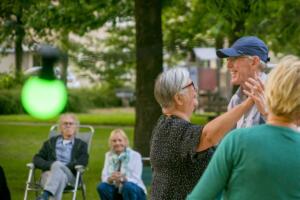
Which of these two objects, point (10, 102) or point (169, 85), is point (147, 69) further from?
point (10, 102)

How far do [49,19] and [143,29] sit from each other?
343 cm

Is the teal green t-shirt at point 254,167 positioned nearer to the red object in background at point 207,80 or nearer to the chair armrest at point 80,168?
the chair armrest at point 80,168

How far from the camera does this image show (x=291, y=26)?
20484mm

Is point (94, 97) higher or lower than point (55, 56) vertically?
lower

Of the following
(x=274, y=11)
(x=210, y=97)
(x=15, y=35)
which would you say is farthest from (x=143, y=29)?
(x=210, y=97)

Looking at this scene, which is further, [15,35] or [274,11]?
[274,11]

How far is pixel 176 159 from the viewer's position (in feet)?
14.4

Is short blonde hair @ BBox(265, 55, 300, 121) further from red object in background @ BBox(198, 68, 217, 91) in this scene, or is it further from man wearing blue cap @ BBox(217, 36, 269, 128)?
red object in background @ BBox(198, 68, 217, 91)

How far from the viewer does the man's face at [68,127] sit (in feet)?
34.9

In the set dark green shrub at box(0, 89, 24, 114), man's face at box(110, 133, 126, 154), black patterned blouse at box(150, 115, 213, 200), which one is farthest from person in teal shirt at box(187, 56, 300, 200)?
dark green shrub at box(0, 89, 24, 114)

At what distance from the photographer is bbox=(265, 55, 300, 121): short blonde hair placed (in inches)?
134

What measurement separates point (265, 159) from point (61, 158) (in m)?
7.41

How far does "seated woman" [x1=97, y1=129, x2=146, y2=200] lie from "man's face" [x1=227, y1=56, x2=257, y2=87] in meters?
5.16

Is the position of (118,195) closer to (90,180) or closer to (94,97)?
(90,180)
